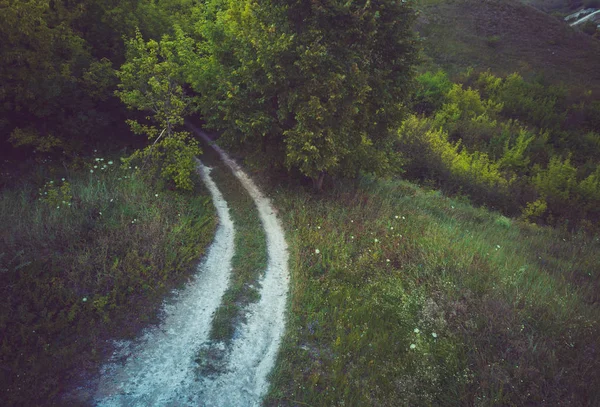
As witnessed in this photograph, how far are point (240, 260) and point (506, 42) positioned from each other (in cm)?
6760

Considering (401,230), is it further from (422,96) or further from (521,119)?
(521,119)

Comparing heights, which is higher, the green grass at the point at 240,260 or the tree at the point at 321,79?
the tree at the point at 321,79

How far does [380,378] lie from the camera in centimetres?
715

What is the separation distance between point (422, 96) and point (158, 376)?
39031mm

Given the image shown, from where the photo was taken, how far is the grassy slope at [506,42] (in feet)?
171

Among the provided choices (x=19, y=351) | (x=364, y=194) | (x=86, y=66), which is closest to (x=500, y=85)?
(x=364, y=194)

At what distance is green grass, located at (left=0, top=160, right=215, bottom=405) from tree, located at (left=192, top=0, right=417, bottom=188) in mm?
4636

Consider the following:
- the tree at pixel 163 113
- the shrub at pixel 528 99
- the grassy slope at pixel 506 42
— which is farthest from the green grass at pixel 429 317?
the grassy slope at pixel 506 42

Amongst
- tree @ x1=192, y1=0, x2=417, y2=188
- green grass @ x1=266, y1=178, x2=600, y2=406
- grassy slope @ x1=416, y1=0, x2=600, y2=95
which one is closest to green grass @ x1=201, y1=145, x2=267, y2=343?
green grass @ x1=266, y1=178, x2=600, y2=406

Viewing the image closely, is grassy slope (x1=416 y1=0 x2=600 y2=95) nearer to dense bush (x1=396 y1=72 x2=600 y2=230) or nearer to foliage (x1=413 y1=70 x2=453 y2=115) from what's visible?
dense bush (x1=396 y1=72 x2=600 y2=230)

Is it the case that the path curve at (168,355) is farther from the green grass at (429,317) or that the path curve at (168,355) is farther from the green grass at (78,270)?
the green grass at (429,317)

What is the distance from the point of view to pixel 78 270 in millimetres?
8867

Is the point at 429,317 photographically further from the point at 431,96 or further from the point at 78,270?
the point at 431,96

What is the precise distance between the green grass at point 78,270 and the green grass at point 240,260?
4.18 ft
